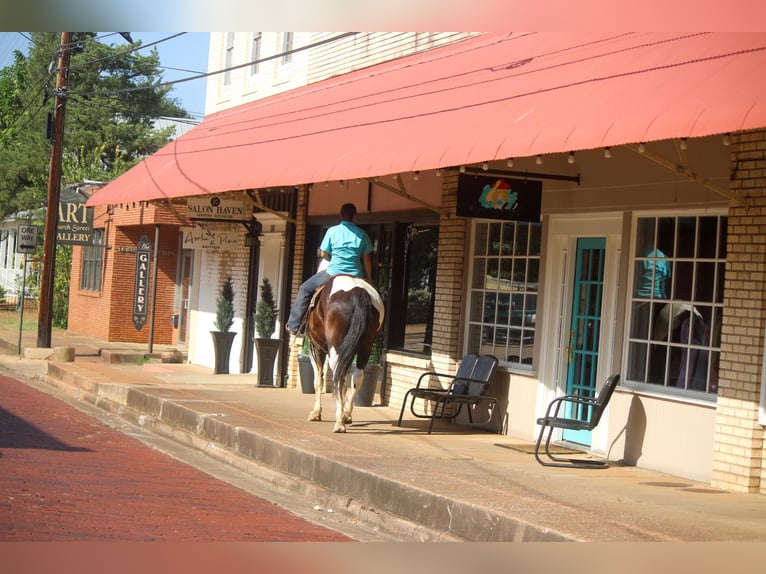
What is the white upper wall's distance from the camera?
1770 cm

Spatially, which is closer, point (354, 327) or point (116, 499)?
point (116, 499)

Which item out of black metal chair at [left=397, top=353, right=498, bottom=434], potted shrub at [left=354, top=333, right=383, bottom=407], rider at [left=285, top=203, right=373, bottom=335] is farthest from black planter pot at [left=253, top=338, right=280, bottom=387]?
rider at [left=285, top=203, right=373, bottom=335]

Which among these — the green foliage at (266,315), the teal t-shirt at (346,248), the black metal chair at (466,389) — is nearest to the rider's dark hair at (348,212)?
the teal t-shirt at (346,248)

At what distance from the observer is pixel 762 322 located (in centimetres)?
965

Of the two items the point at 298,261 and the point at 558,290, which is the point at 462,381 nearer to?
the point at 558,290

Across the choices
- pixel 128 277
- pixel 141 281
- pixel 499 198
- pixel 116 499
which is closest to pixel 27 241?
pixel 141 281

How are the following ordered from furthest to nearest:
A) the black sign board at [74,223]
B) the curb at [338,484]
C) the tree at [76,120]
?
the tree at [76,120], the black sign board at [74,223], the curb at [338,484]

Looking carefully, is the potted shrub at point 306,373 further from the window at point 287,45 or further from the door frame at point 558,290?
the window at point 287,45

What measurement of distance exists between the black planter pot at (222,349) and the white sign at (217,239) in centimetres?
178

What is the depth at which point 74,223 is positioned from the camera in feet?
94.3

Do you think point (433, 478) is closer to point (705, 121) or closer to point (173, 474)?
point (173, 474)

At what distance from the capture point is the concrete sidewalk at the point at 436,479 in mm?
7984

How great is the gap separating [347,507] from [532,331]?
4190mm

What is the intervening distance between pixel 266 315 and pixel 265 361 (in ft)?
2.72
